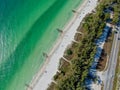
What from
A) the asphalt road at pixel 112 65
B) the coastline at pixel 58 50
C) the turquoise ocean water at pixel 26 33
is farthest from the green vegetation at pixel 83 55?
the turquoise ocean water at pixel 26 33

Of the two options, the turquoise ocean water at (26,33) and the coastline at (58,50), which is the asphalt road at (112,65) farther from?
A: the turquoise ocean water at (26,33)

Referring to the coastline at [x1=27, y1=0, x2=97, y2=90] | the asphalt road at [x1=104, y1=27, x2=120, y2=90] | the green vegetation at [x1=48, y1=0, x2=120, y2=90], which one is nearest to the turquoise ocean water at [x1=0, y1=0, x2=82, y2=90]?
the coastline at [x1=27, y1=0, x2=97, y2=90]

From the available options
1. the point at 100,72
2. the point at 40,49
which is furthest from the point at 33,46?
the point at 100,72

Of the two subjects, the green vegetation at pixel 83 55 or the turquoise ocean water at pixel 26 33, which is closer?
the green vegetation at pixel 83 55

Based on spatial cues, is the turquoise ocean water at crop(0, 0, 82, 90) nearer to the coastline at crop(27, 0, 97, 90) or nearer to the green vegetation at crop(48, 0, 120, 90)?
the coastline at crop(27, 0, 97, 90)

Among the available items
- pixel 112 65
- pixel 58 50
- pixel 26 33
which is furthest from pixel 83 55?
pixel 26 33

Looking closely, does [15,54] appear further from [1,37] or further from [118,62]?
[118,62]
